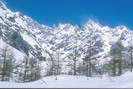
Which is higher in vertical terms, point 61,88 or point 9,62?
point 9,62

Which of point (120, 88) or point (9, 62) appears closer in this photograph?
point (120, 88)

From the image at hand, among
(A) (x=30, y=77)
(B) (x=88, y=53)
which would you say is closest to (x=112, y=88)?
(B) (x=88, y=53)

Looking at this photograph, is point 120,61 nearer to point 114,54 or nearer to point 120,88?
point 114,54

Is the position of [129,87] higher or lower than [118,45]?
lower

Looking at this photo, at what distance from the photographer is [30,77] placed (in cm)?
8594

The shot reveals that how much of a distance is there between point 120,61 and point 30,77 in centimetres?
2947

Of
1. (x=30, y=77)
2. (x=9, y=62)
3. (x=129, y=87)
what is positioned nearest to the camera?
(x=129, y=87)

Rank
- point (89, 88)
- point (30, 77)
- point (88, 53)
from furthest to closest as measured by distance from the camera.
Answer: point (30, 77)
point (88, 53)
point (89, 88)

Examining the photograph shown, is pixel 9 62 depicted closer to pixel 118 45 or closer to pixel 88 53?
pixel 88 53

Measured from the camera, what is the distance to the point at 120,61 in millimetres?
68438

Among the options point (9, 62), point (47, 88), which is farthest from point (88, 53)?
point (47, 88)

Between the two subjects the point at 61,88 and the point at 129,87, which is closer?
the point at 129,87

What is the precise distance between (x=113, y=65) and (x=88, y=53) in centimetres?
964

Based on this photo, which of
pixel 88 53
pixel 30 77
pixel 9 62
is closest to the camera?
pixel 88 53
